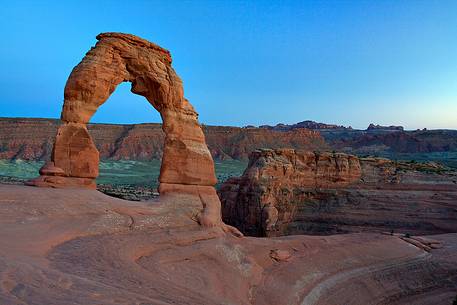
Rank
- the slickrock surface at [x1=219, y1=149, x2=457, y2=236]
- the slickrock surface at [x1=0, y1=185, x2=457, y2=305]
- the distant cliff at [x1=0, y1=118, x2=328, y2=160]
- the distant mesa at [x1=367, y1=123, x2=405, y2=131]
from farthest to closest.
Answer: the distant mesa at [x1=367, y1=123, x2=405, y2=131] < the distant cliff at [x1=0, y1=118, x2=328, y2=160] < the slickrock surface at [x1=219, y1=149, x2=457, y2=236] < the slickrock surface at [x1=0, y1=185, x2=457, y2=305]

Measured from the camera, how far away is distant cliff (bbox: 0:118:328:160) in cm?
8531

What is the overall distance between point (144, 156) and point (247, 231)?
70643mm

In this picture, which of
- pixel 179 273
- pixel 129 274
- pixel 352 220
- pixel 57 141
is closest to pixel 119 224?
pixel 179 273

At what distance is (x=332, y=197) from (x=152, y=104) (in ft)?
56.0

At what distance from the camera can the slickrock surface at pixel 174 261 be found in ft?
21.4

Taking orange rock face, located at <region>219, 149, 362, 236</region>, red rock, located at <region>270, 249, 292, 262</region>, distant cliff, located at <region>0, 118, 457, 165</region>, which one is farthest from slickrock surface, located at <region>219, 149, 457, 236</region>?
distant cliff, located at <region>0, 118, 457, 165</region>

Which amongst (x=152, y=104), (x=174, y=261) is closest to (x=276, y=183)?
(x=152, y=104)

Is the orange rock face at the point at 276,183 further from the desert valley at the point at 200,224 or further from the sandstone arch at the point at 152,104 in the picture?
the sandstone arch at the point at 152,104

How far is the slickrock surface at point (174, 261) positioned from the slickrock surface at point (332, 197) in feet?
24.2

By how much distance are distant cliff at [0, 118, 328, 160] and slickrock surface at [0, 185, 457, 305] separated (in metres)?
76.5

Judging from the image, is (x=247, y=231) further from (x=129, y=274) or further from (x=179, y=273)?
(x=129, y=274)

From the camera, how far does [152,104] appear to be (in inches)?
640

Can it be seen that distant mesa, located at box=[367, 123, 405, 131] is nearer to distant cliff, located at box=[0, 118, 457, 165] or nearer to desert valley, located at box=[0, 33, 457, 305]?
distant cliff, located at box=[0, 118, 457, 165]

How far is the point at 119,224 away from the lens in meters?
11.5
